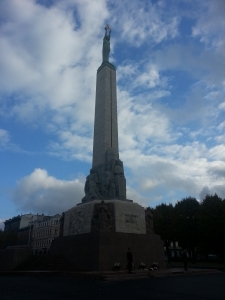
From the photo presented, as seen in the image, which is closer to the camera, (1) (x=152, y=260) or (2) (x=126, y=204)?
(1) (x=152, y=260)

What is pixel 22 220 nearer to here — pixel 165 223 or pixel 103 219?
pixel 165 223

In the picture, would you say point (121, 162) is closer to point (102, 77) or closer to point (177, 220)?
point (102, 77)

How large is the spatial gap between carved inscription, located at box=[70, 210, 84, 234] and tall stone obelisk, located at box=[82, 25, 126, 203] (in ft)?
4.42

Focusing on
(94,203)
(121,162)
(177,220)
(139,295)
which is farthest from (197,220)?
(139,295)

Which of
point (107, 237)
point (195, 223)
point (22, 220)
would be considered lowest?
point (107, 237)

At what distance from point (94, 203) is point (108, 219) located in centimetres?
176

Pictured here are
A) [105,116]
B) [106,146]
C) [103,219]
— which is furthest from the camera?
[105,116]

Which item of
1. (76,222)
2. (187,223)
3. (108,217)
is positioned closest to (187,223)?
(187,223)

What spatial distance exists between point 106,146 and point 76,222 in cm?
738

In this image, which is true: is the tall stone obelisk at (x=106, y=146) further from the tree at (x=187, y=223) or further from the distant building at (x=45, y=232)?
the distant building at (x=45, y=232)

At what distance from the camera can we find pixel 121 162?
2295cm

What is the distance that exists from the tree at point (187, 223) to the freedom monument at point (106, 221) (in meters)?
23.5

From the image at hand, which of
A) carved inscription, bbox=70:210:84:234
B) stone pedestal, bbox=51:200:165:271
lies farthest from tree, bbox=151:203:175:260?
carved inscription, bbox=70:210:84:234

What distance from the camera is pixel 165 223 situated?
154ft
